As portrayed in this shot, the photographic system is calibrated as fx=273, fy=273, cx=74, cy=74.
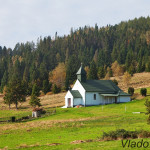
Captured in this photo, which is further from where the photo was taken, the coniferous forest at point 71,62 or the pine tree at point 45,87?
the coniferous forest at point 71,62

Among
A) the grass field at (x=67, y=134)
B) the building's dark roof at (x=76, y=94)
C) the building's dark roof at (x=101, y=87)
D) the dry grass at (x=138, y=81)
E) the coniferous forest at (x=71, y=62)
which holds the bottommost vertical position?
the grass field at (x=67, y=134)

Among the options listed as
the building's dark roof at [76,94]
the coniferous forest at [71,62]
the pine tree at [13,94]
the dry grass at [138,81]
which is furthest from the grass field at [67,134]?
the coniferous forest at [71,62]

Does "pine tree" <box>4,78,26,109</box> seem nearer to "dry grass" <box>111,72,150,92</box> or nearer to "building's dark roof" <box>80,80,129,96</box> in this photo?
"building's dark roof" <box>80,80,129,96</box>

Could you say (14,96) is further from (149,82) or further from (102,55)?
(102,55)

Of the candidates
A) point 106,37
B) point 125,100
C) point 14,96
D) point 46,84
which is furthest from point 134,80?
point 106,37

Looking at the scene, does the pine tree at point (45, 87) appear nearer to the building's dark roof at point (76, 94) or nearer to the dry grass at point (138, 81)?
the dry grass at point (138, 81)

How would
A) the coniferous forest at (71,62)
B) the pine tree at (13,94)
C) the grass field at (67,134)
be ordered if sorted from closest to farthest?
the grass field at (67,134)
the pine tree at (13,94)
the coniferous forest at (71,62)

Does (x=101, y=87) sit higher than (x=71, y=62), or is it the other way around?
(x=71, y=62)

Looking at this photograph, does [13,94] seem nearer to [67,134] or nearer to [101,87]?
[101,87]

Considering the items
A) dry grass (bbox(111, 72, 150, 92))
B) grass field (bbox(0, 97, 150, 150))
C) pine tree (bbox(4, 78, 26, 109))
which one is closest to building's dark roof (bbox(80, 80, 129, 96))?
grass field (bbox(0, 97, 150, 150))

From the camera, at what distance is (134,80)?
10131 centimetres

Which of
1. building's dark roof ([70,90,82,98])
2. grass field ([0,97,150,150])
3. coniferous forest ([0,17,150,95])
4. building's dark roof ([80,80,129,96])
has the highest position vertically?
coniferous forest ([0,17,150,95])

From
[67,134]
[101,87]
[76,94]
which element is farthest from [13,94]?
Answer: [67,134]

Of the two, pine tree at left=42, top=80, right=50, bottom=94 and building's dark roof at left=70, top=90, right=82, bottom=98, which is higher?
pine tree at left=42, top=80, right=50, bottom=94
